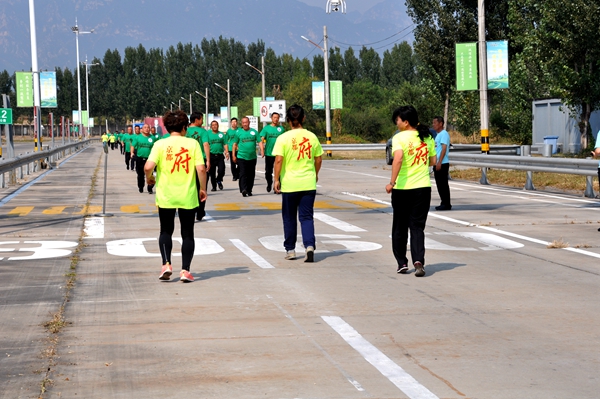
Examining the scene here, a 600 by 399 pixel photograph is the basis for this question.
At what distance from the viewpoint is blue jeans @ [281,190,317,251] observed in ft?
37.7

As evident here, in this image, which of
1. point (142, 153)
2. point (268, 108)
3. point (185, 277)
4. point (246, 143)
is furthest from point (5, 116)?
point (268, 108)

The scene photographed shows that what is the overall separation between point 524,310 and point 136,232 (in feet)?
26.3

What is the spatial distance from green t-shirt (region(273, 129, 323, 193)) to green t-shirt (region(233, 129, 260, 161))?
11.4 meters

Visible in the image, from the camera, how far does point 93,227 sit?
51.5ft

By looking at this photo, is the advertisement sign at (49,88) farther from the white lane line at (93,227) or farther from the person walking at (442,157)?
the person walking at (442,157)

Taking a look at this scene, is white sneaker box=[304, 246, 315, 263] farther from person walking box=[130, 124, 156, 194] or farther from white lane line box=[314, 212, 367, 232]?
person walking box=[130, 124, 156, 194]

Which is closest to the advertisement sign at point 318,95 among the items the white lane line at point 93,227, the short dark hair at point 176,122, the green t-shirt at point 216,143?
the green t-shirt at point 216,143

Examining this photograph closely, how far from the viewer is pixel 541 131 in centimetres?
4700

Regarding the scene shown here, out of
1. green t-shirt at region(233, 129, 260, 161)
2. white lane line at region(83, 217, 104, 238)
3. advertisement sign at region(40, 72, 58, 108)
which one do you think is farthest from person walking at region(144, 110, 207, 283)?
advertisement sign at region(40, 72, 58, 108)

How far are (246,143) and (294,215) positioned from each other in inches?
473

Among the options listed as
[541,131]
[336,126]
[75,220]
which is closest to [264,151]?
[75,220]

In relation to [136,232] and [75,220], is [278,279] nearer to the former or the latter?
[136,232]

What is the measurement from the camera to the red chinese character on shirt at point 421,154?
10.4 meters

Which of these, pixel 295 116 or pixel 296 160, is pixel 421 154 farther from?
pixel 295 116
